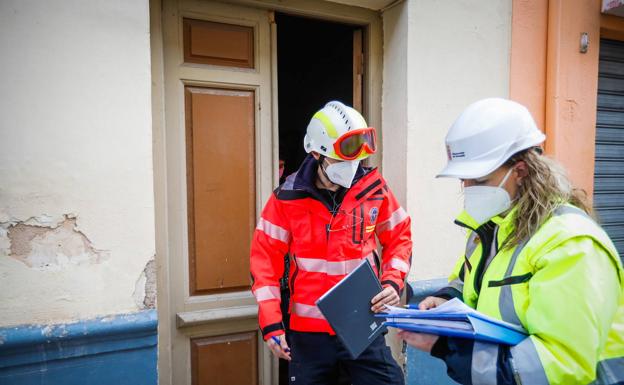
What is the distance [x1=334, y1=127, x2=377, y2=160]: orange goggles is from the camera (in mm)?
2201

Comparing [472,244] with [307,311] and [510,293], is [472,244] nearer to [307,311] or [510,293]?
[510,293]

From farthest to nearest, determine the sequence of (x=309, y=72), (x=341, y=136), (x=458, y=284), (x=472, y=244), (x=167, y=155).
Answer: (x=309, y=72) < (x=167, y=155) < (x=341, y=136) < (x=458, y=284) < (x=472, y=244)

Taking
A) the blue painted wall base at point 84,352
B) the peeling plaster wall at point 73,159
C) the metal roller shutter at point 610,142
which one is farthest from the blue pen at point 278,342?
the metal roller shutter at point 610,142

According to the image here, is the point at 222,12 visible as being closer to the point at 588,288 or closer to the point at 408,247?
the point at 408,247

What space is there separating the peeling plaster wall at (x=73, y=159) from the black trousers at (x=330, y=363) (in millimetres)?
885

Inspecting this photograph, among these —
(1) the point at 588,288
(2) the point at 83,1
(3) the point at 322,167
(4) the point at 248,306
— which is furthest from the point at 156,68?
(1) the point at 588,288

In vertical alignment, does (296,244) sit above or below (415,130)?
below

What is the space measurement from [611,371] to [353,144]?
55.6 inches

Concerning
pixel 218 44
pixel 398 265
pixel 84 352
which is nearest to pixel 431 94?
pixel 398 265

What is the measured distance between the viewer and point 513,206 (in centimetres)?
144

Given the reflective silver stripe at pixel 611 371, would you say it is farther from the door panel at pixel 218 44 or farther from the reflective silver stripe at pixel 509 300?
the door panel at pixel 218 44

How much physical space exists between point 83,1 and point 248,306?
1974mm

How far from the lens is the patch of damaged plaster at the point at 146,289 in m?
2.24

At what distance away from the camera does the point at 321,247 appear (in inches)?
88.0
